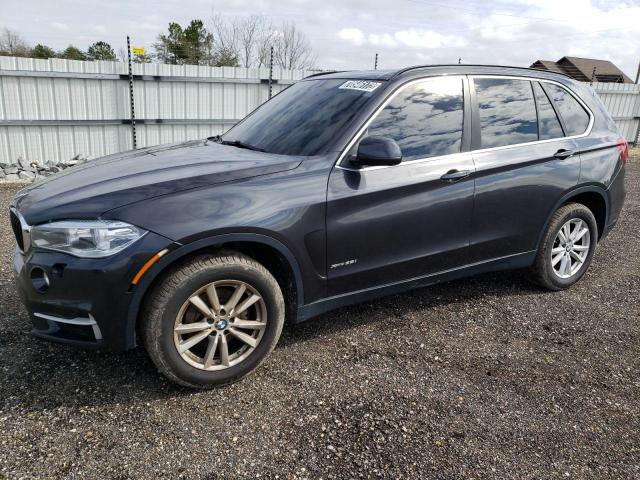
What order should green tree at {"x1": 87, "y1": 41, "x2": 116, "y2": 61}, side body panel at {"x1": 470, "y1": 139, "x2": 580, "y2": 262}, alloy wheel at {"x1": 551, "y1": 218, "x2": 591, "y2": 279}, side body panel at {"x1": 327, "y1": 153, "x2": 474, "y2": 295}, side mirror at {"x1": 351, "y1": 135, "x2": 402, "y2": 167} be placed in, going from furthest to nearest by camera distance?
green tree at {"x1": 87, "y1": 41, "x2": 116, "y2": 61} < alloy wheel at {"x1": 551, "y1": 218, "x2": 591, "y2": 279} < side body panel at {"x1": 470, "y1": 139, "x2": 580, "y2": 262} < side body panel at {"x1": 327, "y1": 153, "x2": 474, "y2": 295} < side mirror at {"x1": 351, "y1": 135, "x2": 402, "y2": 167}

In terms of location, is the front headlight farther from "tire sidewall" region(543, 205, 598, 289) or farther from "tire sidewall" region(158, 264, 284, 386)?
"tire sidewall" region(543, 205, 598, 289)

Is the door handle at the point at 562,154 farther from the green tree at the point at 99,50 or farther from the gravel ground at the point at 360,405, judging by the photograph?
the green tree at the point at 99,50

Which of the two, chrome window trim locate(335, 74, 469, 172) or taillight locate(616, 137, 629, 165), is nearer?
chrome window trim locate(335, 74, 469, 172)

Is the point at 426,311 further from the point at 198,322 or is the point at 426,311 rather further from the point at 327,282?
the point at 198,322

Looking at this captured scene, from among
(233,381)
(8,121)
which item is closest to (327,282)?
(233,381)

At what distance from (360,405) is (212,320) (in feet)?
3.11

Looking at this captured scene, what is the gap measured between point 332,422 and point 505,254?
6.81ft

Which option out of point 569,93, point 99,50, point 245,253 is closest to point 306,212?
point 245,253

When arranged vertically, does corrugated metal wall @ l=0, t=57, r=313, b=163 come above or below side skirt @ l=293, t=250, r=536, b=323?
above

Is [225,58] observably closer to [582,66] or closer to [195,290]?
[195,290]

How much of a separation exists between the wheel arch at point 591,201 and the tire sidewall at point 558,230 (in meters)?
0.09

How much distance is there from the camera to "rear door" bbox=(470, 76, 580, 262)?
366 cm

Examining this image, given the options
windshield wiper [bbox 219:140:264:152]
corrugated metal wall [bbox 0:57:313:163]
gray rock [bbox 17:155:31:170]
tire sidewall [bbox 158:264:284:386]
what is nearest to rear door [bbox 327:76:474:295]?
tire sidewall [bbox 158:264:284:386]

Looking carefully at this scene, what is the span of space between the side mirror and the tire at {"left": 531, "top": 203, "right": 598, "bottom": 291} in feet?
6.11
